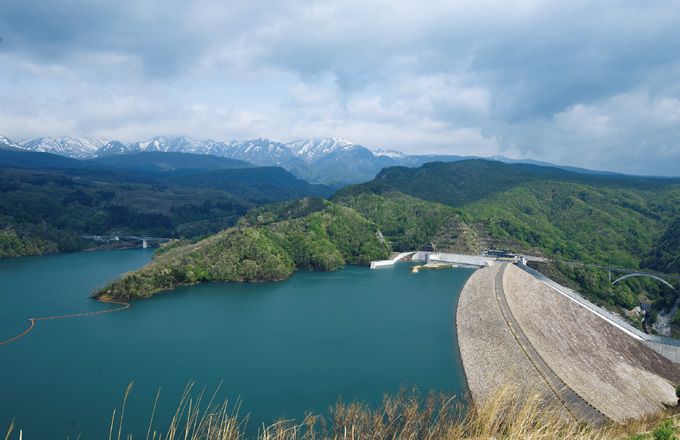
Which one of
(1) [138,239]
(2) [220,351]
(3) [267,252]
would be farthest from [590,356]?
(1) [138,239]

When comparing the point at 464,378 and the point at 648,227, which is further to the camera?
the point at 648,227

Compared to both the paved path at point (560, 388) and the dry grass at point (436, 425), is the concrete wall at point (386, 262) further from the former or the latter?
the dry grass at point (436, 425)

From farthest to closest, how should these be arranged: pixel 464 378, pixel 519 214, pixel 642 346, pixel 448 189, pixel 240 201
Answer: pixel 240 201 → pixel 448 189 → pixel 519 214 → pixel 642 346 → pixel 464 378

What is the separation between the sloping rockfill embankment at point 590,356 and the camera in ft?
67.5

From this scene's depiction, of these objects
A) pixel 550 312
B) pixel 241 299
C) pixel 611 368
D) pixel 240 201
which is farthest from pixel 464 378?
pixel 240 201

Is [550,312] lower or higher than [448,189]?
lower

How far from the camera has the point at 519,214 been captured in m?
78.4

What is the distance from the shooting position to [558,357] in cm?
2400

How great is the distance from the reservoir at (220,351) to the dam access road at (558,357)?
2.01 meters

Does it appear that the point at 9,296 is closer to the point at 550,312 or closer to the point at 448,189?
the point at 550,312

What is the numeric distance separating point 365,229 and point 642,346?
39718 mm

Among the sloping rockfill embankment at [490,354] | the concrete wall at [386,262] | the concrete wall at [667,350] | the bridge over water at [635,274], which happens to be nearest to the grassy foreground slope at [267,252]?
the concrete wall at [386,262]

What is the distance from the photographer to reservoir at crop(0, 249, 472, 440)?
19250 mm

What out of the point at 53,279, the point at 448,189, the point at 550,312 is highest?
the point at 448,189
